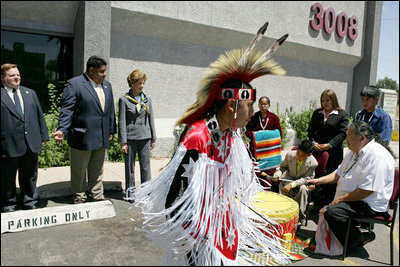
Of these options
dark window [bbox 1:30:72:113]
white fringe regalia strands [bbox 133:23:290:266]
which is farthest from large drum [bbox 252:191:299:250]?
dark window [bbox 1:30:72:113]

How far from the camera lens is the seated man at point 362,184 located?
140 inches

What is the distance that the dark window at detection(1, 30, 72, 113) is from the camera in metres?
7.46

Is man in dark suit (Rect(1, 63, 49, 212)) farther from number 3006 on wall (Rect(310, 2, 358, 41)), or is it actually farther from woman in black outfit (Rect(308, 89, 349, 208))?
number 3006 on wall (Rect(310, 2, 358, 41))

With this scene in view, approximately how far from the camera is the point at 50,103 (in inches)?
312

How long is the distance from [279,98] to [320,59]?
265 centimetres

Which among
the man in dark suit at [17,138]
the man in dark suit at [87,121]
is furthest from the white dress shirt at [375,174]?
the man in dark suit at [17,138]

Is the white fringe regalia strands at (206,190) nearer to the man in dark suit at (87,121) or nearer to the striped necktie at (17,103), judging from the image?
the man in dark suit at (87,121)

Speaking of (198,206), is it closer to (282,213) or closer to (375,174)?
(282,213)

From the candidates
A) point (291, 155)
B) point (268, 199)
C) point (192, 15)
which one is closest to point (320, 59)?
point (192, 15)

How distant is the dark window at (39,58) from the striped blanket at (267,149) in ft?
17.0

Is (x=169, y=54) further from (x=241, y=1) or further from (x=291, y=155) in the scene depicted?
(x=291, y=155)

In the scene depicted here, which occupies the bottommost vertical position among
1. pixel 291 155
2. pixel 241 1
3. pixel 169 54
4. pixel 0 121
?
pixel 291 155

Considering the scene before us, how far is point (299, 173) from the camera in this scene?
4.70 meters

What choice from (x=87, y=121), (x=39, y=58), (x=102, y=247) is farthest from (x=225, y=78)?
(x=39, y=58)
